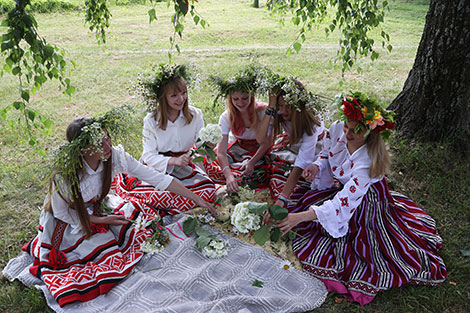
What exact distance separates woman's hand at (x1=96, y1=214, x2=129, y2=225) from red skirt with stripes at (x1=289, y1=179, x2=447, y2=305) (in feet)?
4.63

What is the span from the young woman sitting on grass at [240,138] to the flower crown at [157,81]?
15.4 inches

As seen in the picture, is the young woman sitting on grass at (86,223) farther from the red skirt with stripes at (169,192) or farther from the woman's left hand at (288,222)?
the woman's left hand at (288,222)

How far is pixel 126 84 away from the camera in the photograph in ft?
24.1

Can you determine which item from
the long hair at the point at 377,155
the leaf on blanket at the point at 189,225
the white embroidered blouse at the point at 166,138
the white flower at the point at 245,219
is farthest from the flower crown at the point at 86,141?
the long hair at the point at 377,155

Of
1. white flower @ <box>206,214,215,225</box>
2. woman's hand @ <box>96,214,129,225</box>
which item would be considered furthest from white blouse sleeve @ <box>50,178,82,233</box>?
white flower @ <box>206,214,215,225</box>

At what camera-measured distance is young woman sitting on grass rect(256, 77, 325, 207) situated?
10.9 ft

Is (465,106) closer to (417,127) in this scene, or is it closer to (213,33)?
(417,127)

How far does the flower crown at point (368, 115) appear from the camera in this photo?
9.20 feet

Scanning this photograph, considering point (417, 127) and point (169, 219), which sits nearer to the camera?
point (169, 219)

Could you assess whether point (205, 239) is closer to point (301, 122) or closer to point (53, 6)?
→ point (301, 122)

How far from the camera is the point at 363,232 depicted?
3.01 metres

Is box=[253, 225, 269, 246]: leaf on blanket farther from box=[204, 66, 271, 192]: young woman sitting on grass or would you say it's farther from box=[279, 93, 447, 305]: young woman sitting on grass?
box=[204, 66, 271, 192]: young woman sitting on grass

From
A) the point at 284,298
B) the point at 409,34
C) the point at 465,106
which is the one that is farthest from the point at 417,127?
the point at 409,34

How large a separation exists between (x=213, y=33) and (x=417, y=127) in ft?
28.8
